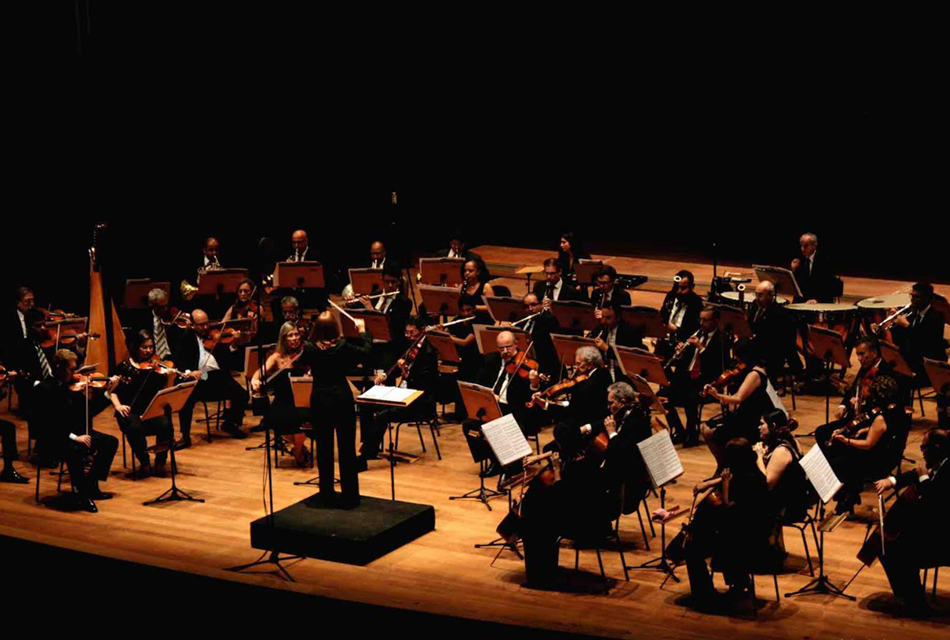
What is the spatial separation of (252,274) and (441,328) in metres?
3.69

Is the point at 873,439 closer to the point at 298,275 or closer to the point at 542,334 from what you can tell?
the point at 542,334

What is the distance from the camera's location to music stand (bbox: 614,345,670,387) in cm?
823

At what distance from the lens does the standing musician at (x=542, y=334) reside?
9.62 meters

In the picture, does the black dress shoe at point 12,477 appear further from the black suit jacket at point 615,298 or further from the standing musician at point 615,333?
the black suit jacket at point 615,298

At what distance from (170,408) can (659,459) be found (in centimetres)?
354

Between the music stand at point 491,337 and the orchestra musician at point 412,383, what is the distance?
393mm

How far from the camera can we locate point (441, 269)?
10961 millimetres

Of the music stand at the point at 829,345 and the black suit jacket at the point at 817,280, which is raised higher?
the black suit jacket at the point at 817,280

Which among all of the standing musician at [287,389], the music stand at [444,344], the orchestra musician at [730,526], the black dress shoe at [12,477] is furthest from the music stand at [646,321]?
the black dress shoe at [12,477]

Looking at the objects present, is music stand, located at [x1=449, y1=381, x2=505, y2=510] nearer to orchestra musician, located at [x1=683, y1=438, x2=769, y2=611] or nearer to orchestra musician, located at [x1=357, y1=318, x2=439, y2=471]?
orchestra musician, located at [x1=357, y1=318, x2=439, y2=471]

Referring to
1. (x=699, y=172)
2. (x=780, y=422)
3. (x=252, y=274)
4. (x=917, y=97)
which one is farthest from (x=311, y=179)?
(x=780, y=422)

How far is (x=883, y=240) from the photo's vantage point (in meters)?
14.1

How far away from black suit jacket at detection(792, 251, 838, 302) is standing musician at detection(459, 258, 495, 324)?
2750 millimetres

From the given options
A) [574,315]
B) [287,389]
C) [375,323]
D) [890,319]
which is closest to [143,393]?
[287,389]
